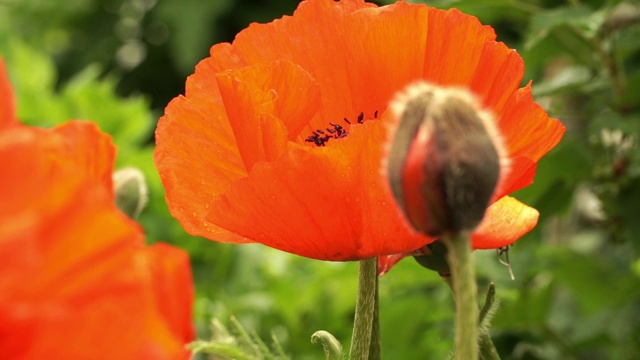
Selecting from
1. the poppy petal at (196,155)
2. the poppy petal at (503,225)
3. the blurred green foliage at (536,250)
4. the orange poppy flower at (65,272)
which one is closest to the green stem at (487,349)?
the poppy petal at (503,225)

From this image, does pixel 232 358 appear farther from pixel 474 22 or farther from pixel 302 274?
pixel 302 274

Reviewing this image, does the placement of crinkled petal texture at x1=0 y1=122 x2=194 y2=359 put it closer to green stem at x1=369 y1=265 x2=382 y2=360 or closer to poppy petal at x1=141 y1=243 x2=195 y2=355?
poppy petal at x1=141 y1=243 x2=195 y2=355

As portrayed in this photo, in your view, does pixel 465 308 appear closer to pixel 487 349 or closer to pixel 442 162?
pixel 442 162

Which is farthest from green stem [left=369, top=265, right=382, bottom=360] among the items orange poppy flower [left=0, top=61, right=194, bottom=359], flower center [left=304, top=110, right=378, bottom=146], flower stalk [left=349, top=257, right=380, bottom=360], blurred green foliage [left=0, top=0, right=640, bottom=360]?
blurred green foliage [left=0, top=0, right=640, bottom=360]

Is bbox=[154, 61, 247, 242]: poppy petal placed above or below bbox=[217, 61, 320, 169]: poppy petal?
below

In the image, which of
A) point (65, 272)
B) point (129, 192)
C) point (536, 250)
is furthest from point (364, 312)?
point (536, 250)

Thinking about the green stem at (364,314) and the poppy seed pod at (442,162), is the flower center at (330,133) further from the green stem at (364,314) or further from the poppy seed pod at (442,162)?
the poppy seed pod at (442,162)
